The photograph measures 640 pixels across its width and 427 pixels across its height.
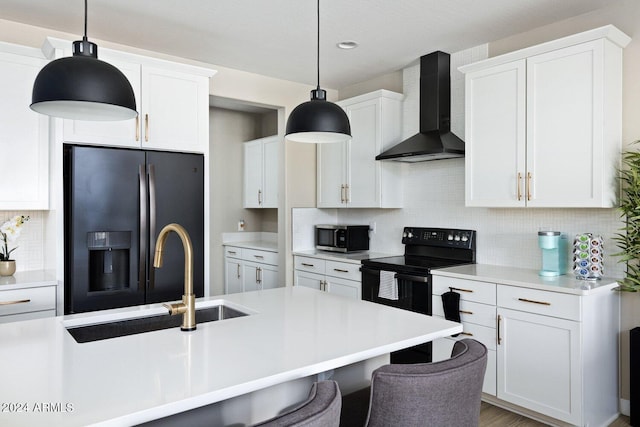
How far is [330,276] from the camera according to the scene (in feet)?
13.8

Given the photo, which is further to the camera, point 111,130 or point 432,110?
point 432,110

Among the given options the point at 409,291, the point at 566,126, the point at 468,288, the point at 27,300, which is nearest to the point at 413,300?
the point at 409,291

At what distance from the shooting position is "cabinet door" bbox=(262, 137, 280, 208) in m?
5.24

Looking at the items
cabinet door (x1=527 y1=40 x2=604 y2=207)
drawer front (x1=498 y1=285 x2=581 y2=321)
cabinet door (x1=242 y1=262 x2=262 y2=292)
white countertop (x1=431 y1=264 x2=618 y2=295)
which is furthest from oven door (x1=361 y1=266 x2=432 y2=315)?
cabinet door (x1=242 y1=262 x2=262 y2=292)

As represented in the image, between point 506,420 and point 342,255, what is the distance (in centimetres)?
196

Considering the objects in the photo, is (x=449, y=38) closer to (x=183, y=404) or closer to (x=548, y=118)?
(x=548, y=118)

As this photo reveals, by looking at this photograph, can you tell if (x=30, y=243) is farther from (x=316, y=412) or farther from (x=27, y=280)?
(x=316, y=412)

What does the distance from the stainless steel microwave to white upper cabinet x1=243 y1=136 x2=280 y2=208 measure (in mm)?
832

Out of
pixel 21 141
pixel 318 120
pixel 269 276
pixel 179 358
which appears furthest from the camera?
pixel 269 276

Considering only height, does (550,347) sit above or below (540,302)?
below

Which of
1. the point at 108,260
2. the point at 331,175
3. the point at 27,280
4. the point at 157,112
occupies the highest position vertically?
the point at 157,112

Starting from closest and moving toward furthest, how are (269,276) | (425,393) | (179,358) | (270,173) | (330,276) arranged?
(425,393) → (179,358) → (330,276) → (269,276) → (270,173)

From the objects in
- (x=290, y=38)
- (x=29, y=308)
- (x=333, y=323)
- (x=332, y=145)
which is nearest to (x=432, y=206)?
(x=332, y=145)

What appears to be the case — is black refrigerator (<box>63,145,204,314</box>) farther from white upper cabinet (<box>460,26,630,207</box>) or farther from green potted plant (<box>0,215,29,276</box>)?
white upper cabinet (<box>460,26,630,207</box>)
